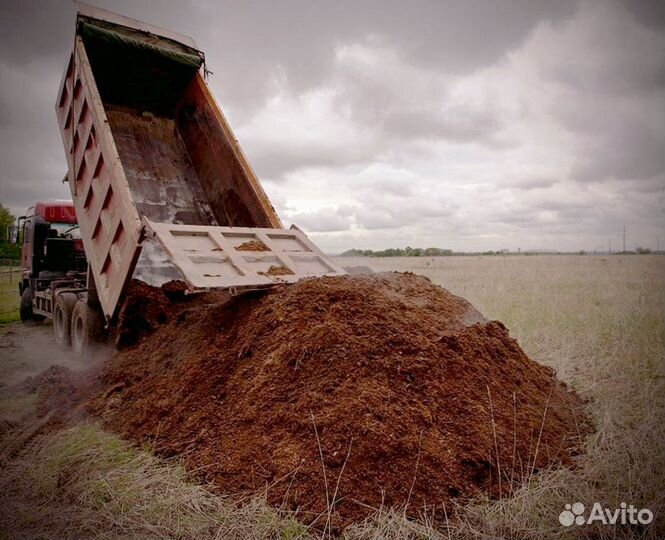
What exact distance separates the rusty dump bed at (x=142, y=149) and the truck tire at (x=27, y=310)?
179 inches

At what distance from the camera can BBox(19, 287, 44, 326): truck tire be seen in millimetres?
9609

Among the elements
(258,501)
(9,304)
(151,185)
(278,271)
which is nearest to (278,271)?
(278,271)

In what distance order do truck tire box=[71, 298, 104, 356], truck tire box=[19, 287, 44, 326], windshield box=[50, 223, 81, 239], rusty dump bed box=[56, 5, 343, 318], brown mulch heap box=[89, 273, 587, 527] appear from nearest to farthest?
brown mulch heap box=[89, 273, 587, 527] → rusty dump bed box=[56, 5, 343, 318] → truck tire box=[71, 298, 104, 356] → windshield box=[50, 223, 81, 239] → truck tire box=[19, 287, 44, 326]

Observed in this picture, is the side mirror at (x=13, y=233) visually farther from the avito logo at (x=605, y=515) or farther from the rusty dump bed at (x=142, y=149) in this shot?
the avito logo at (x=605, y=515)

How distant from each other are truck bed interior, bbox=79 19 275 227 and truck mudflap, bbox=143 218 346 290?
1148 millimetres

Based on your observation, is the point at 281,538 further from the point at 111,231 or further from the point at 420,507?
the point at 111,231

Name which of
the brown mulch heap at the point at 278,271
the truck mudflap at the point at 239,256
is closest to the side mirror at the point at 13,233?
the truck mudflap at the point at 239,256

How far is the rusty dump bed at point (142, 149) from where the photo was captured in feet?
17.4

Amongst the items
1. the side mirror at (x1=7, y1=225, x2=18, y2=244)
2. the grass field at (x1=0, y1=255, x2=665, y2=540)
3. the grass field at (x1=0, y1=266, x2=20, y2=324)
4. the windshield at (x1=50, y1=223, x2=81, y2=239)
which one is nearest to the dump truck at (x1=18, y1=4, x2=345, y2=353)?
the grass field at (x1=0, y1=255, x2=665, y2=540)

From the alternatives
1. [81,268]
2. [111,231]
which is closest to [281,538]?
[111,231]

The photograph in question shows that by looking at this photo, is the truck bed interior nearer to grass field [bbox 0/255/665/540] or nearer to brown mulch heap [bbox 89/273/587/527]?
brown mulch heap [bbox 89/273/587/527]

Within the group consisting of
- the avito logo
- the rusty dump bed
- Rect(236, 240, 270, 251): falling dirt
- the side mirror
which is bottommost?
A: the avito logo

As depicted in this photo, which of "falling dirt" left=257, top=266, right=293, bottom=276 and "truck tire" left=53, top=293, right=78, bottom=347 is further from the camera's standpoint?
"truck tire" left=53, top=293, right=78, bottom=347

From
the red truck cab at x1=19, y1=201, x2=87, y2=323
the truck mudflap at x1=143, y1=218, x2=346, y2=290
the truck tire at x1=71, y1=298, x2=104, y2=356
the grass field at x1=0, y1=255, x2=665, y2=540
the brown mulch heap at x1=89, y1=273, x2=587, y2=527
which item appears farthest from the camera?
the red truck cab at x1=19, y1=201, x2=87, y2=323
